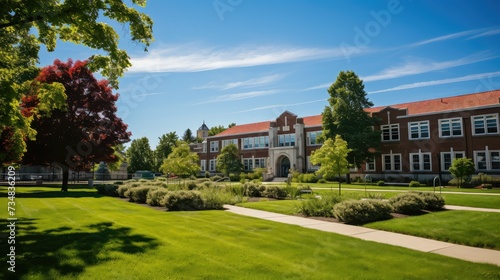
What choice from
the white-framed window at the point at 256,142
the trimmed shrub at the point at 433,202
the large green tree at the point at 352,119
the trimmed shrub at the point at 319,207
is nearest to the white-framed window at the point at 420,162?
the large green tree at the point at 352,119

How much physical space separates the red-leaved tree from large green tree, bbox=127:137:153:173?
4106 centimetres

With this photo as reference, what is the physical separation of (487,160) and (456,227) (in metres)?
29.7

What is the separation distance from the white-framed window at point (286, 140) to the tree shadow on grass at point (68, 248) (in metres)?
45.4

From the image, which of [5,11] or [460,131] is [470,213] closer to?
[5,11]

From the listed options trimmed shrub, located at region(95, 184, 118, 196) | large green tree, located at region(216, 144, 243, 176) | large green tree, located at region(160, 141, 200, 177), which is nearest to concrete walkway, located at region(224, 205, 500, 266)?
trimmed shrub, located at region(95, 184, 118, 196)

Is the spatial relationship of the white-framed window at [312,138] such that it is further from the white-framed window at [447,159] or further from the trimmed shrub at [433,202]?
the trimmed shrub at [433,202]

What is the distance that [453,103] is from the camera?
123ft

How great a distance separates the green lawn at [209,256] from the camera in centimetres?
538

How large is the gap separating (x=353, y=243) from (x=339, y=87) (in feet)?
123

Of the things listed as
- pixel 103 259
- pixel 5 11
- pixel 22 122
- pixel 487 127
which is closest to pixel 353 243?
pixel 103 259

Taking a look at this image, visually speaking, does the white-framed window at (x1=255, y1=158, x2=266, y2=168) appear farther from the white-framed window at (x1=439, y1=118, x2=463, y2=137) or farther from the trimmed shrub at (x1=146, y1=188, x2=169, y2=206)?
the trimmed shrub at (x1=146, y1=188, x2=169, y2=206)

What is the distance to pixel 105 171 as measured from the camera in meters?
66.6

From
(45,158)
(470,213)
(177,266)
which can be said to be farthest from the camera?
(45,158)

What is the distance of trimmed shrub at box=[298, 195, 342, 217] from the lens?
12.9m
